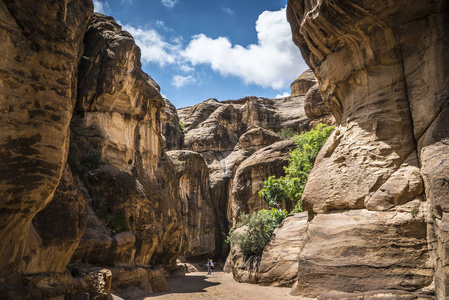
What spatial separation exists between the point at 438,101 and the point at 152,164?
730 inches

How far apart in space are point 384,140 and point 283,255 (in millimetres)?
7360

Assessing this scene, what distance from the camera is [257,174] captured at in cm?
2728

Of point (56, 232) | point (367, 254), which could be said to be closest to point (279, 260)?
point (367, 254)

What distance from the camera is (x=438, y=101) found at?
28.7 ft

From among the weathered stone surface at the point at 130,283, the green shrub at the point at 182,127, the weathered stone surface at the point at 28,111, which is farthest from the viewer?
the green shrub at the point at 182,127

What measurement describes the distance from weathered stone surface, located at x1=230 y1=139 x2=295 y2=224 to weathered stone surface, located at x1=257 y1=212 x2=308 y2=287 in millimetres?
Answer: 10388

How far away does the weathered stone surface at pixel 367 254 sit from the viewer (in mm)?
8352

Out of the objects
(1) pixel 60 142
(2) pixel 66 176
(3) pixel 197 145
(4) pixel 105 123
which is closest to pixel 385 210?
(1) pixel 60 142

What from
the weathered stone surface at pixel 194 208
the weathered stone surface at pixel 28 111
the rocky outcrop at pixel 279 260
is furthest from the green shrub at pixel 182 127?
the weathered stone surface at pixel 28 111

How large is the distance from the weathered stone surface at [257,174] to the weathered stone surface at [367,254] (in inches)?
657

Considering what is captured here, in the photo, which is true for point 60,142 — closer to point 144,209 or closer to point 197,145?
point 144,209

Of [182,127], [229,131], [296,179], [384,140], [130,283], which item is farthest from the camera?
[182,127]

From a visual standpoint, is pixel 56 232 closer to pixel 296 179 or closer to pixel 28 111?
pixel 28 111

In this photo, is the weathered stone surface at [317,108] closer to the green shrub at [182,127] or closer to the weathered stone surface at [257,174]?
the weathered stone surface at [257,174]
